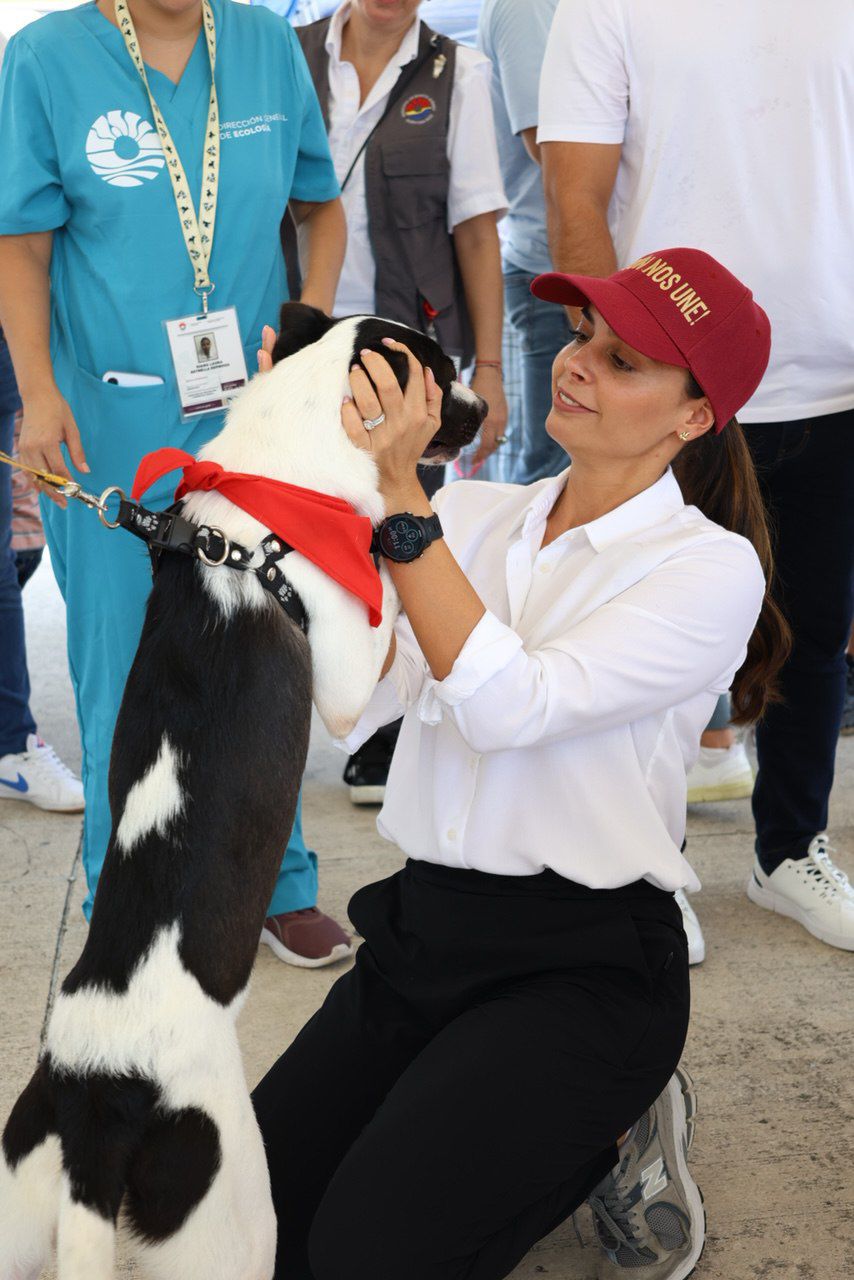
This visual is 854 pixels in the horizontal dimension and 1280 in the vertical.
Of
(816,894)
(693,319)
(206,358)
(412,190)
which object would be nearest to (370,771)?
(816,894)

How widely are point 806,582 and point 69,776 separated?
2037mm

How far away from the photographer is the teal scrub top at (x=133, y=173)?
7.43ft

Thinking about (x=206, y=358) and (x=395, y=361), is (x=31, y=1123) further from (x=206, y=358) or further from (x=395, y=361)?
(x=206, y=358)

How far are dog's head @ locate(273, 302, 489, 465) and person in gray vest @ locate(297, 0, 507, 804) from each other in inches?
45.7

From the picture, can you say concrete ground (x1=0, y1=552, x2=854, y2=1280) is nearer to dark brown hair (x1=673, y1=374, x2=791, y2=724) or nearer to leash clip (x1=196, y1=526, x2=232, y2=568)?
dark brown hair (x1=673, y1=374, x2=791, y2=724)

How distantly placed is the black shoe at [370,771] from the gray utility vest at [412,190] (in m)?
1.15

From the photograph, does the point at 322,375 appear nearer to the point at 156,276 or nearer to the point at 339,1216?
the point at 156,276

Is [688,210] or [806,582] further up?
[688,210]

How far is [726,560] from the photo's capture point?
5.63 feet

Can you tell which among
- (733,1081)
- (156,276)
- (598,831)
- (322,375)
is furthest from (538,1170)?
(156,276)

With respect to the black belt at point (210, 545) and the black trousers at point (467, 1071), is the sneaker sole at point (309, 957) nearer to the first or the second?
the black trousers at point (467, 1071)

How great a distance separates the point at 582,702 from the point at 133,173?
1.39 m

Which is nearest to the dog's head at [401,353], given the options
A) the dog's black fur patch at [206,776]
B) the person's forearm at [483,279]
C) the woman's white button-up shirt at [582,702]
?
the woman's white button-up shirt at [582,702]

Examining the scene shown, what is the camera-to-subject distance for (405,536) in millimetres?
1573
